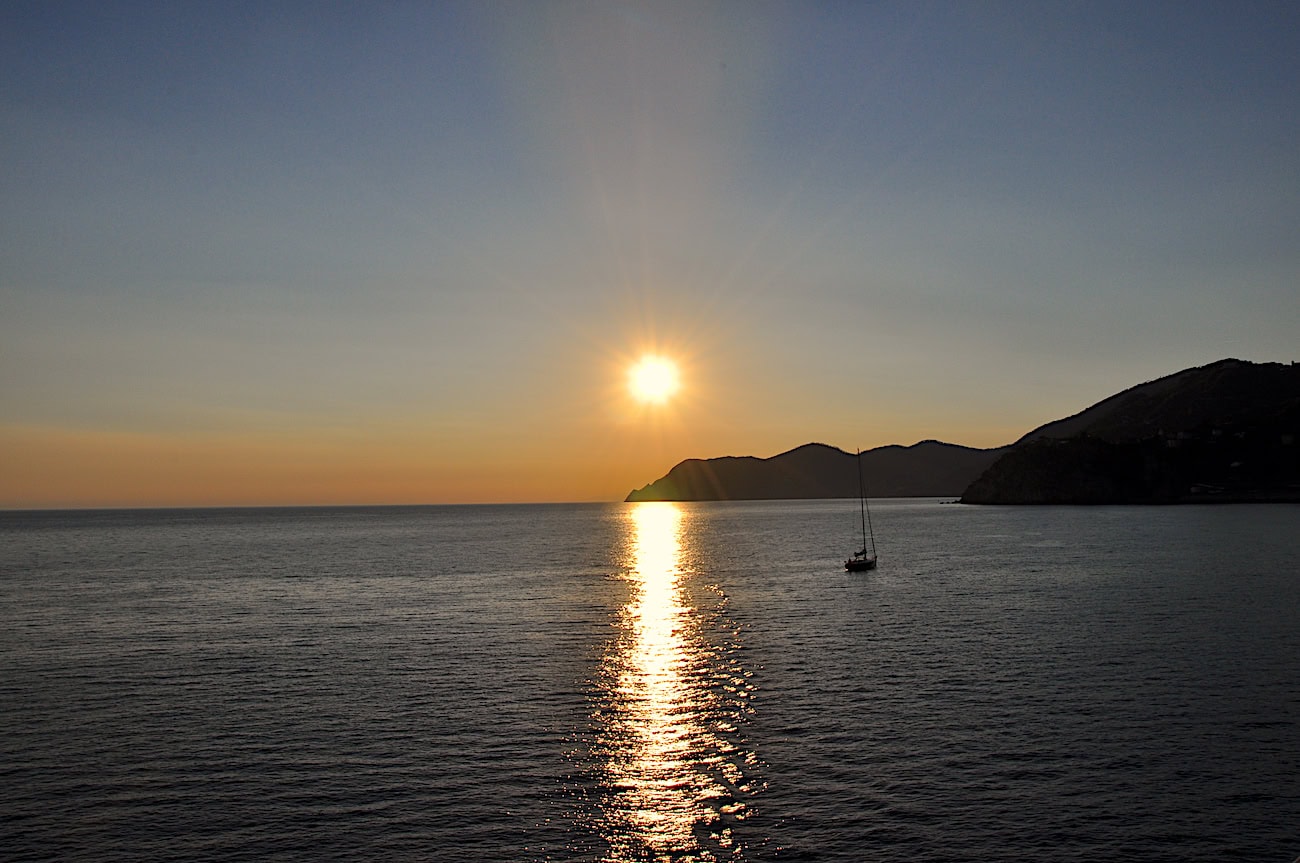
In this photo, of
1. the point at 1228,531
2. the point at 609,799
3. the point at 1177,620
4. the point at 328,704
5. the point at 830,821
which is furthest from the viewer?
the point at 1228,531

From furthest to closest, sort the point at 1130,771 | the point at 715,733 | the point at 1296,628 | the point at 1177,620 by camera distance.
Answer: the point at 1177,620 → the point at 1296,628 → the point at 715,733 → the point at 1130,771

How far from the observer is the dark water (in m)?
26.8

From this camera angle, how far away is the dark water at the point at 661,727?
26.8 m

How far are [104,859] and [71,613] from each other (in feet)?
205

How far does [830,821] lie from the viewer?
90.0 ft

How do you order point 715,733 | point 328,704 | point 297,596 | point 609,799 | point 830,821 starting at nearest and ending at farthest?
1. point 830,821
2. point 609,799
3. point 715,733
4. point 328,704
5. point 297,596

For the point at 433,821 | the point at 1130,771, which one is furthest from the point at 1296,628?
the point at 433,821

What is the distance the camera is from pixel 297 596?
294 ft

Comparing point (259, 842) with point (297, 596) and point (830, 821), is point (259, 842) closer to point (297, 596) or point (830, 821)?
point (830, 821)

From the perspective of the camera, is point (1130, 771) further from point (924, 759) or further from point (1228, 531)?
point (1228, 531)

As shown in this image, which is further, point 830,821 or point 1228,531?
point 1228,531

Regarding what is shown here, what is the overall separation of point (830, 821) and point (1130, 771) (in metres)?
12.7

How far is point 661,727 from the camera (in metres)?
38.5

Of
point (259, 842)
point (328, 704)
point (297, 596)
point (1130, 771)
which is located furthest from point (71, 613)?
point (1130, 771)
